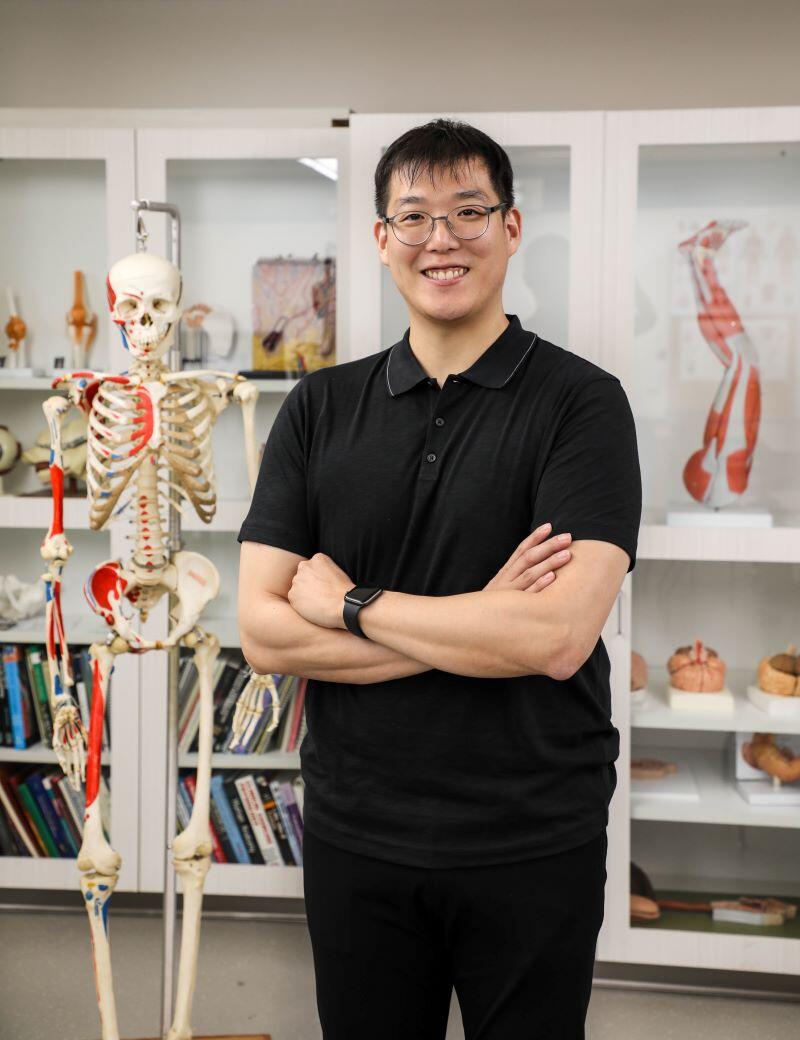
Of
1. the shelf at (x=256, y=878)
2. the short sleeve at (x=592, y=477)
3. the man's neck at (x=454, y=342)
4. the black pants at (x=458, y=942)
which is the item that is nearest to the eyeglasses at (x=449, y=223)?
the man's neck at (x=454, y=342)

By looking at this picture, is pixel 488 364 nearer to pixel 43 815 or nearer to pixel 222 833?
pixel 222 833

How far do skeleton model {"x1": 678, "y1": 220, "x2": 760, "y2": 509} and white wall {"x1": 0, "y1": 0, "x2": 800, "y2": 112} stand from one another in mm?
737

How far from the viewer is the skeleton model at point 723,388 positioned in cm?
233

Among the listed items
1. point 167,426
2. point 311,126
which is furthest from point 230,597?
point 311,126

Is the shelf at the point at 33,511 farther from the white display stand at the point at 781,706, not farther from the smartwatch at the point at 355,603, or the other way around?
the white display stand at the point at 781,706

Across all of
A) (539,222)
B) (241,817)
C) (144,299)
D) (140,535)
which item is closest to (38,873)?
(241,817)

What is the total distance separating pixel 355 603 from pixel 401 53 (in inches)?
85.6

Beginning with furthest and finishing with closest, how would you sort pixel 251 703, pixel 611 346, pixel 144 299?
pixel 611 346, pixel 251 703, pixel 144 299

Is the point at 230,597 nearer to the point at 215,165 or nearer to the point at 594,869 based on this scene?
the point at 215,165

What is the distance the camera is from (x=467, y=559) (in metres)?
1.33

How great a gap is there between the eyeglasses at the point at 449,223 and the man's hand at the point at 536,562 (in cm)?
43

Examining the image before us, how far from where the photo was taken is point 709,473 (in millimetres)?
2357

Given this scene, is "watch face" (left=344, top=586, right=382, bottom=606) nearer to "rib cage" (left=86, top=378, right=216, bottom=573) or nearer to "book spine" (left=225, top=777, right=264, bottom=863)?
"rib cage" (left=86, top=378, right=216, bottom=573)

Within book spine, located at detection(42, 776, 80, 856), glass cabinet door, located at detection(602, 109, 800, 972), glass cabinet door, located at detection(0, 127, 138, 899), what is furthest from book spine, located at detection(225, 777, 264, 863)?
glass cabinet door, located at detection(602, 109, 800, 972)
